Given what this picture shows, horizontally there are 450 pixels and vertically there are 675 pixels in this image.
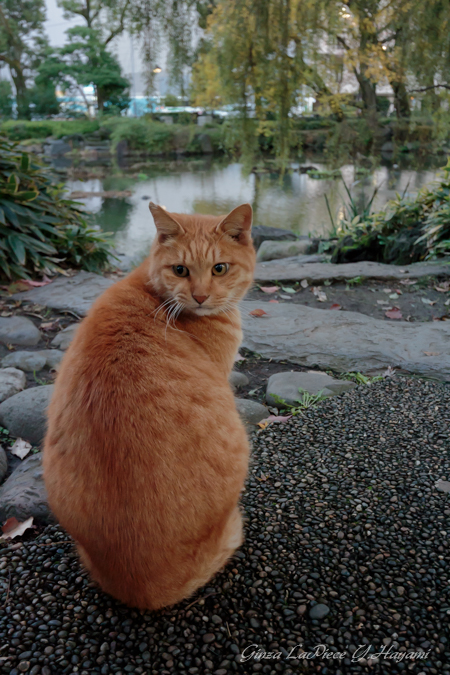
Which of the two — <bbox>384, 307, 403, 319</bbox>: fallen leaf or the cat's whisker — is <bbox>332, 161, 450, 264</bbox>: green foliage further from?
the cat's whisker

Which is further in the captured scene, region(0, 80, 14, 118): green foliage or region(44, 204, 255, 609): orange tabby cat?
region(0, 80, 14, 118): green foliage

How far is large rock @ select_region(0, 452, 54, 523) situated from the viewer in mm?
1842

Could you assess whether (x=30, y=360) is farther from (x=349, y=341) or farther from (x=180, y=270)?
(x=349, y=341)

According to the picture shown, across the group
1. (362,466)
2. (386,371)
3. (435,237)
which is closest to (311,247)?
(435,237)

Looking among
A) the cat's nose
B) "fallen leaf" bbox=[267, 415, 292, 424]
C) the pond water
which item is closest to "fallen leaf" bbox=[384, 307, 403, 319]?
"fallen leaf" bbox=[267, 415, 292, 424]

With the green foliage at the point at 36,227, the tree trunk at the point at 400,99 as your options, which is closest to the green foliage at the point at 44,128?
the green foliage at the point at 36,227

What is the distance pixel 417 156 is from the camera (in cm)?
457

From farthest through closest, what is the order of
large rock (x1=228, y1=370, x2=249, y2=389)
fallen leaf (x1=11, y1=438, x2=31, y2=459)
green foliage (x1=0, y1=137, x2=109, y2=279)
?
green foliage (x1=0, y1=137, x2=109, y2=279) → large rock (x1=228, y1=370, x2=249, y2=389) → fallen leaf (x1=11, y1=438, x2=31, y2=459)

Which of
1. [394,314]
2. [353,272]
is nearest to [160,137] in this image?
[353,272]

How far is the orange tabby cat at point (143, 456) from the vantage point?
3.92ft

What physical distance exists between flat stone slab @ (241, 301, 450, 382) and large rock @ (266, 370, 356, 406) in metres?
0.26

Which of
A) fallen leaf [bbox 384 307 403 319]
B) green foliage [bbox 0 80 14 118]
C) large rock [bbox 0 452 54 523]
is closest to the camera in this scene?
large rock [bbox 0 452 54 523]

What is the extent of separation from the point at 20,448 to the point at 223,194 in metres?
8.23

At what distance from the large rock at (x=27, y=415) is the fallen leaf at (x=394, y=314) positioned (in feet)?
8.94
